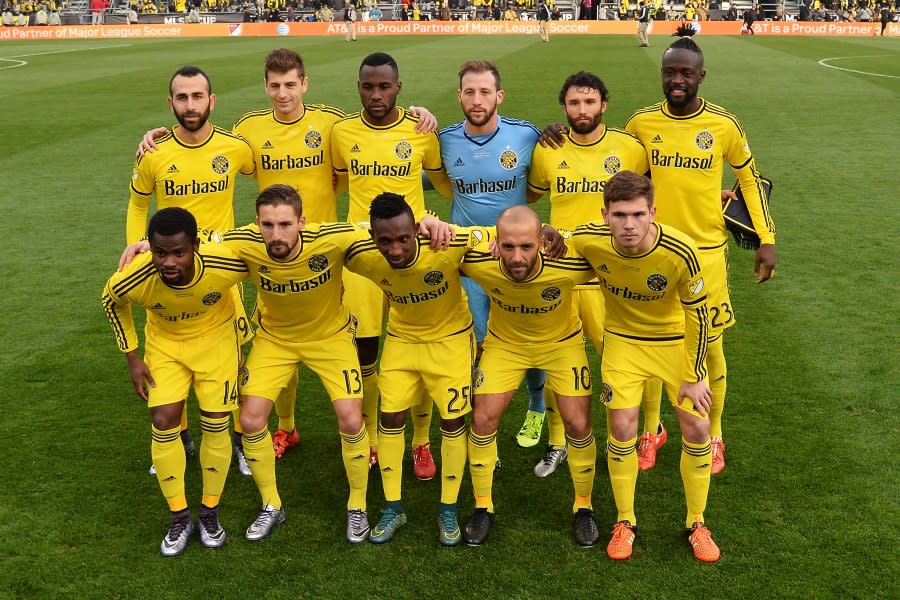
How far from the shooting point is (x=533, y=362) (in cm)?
529

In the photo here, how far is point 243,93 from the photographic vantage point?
72.9 feet

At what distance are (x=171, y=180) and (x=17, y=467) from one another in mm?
2292

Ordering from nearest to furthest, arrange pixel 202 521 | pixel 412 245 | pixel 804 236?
pixel 412 245 < pixel 202 521 < pixel 804 236

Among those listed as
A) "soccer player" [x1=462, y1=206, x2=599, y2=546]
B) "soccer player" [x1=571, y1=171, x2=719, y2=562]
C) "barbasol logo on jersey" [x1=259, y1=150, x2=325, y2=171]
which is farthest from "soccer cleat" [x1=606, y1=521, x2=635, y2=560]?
"barbasol logo on jersey" [x1=259, y1=150, x2=325, y2=171]

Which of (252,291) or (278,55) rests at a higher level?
(278,55)


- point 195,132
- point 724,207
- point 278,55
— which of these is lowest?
point 724,207

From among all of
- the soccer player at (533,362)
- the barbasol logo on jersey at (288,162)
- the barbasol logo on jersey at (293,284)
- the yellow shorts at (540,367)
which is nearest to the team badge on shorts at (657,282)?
the soccer player at (533,362)

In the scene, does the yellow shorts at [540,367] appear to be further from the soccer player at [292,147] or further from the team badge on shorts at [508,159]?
the soccer player at [292,147]

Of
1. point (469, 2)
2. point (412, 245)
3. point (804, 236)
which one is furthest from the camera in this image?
point (469, 2)

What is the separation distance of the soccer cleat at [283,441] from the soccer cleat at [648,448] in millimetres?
2529

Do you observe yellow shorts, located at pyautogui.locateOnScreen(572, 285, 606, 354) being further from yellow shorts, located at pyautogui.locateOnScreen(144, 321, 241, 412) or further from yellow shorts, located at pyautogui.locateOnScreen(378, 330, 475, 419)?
yellow shorts, located at pyautogui.locateOnScreen(144, 321, 241, 412)

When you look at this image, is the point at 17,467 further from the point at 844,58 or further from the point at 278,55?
the point at 844,58

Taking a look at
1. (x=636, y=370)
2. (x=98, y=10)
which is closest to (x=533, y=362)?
(x=636, y=370)

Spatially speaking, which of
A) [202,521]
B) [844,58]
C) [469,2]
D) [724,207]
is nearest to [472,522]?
[202,521]
